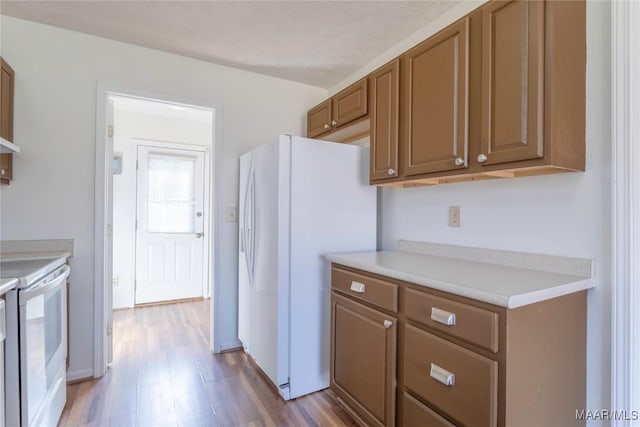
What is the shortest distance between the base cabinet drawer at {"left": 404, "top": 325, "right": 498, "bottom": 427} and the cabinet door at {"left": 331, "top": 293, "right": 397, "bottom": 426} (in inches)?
5.1

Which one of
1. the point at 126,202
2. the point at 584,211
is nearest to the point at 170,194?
the point at 126,202

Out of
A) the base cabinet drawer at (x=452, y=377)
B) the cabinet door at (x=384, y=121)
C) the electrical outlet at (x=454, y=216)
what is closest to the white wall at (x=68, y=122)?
the cabinet door at (x=384, y=121)

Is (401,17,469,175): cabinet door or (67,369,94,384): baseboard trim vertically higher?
(401,17,469,175): cabinet door

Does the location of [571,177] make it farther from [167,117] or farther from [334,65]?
[167,117]

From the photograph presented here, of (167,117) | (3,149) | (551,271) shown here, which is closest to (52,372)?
(3,149)

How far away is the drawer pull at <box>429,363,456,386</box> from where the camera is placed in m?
1.20

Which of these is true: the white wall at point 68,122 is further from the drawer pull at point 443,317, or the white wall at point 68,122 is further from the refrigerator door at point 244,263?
the drawer pull at point 443,317

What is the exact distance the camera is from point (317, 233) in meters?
2.11

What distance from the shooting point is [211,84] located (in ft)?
8.79

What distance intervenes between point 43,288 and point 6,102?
4.15ft

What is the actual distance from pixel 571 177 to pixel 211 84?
253 cm

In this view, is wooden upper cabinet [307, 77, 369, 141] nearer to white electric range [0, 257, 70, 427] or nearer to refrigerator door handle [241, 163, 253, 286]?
refrigerator door handle [241, 163, 253, 286]

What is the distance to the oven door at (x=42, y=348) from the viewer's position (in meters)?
1.33

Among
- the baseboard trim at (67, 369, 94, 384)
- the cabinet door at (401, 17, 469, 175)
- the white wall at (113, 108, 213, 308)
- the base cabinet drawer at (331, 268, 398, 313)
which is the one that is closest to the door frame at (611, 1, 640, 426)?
the cabinet door at (401, 17, 469, 175)
